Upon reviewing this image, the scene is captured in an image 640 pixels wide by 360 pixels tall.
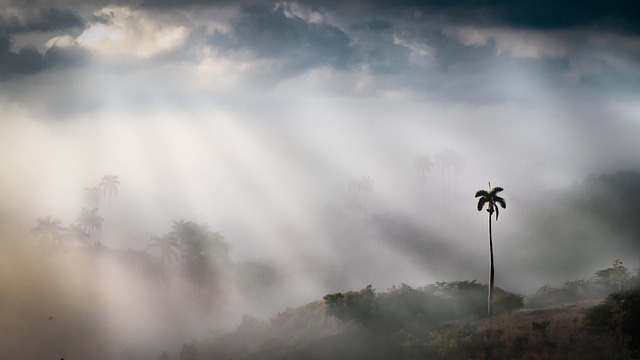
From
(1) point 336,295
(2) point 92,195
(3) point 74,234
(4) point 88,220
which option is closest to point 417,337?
(1) point 336,295

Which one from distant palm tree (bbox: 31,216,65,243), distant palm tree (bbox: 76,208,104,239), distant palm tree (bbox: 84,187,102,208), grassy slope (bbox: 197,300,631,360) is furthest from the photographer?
distant palm tree (bbox: 84,187,102,208)

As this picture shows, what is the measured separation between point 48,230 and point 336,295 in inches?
3875

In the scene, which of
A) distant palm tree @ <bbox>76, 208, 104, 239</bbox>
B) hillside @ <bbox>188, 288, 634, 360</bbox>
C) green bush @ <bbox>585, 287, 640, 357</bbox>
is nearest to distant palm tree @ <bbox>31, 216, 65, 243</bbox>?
distant palm tree @ <bbox>76, 208, 104, 239</bbox>

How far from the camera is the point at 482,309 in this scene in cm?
6059

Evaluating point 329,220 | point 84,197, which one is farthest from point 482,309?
point 84,197

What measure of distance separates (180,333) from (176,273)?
113 feet

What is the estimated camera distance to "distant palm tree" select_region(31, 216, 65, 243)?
12738cm

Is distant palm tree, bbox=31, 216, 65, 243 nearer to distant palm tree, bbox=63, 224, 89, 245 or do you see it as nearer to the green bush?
distant palm tree, bbox=63, 224, 89, 245

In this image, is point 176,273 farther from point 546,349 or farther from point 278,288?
point 546,349

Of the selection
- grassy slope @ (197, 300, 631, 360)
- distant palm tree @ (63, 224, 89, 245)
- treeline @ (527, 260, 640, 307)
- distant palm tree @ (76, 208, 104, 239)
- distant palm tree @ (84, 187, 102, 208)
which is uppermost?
distant palm tree @ (84, 187, 102, 208)

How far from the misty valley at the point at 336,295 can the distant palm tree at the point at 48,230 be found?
349mm

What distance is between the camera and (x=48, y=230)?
421ft

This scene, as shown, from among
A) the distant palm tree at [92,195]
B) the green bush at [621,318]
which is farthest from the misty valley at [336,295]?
the distant palm tree at [92,195]

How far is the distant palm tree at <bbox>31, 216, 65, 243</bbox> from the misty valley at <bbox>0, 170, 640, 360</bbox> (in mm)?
349
